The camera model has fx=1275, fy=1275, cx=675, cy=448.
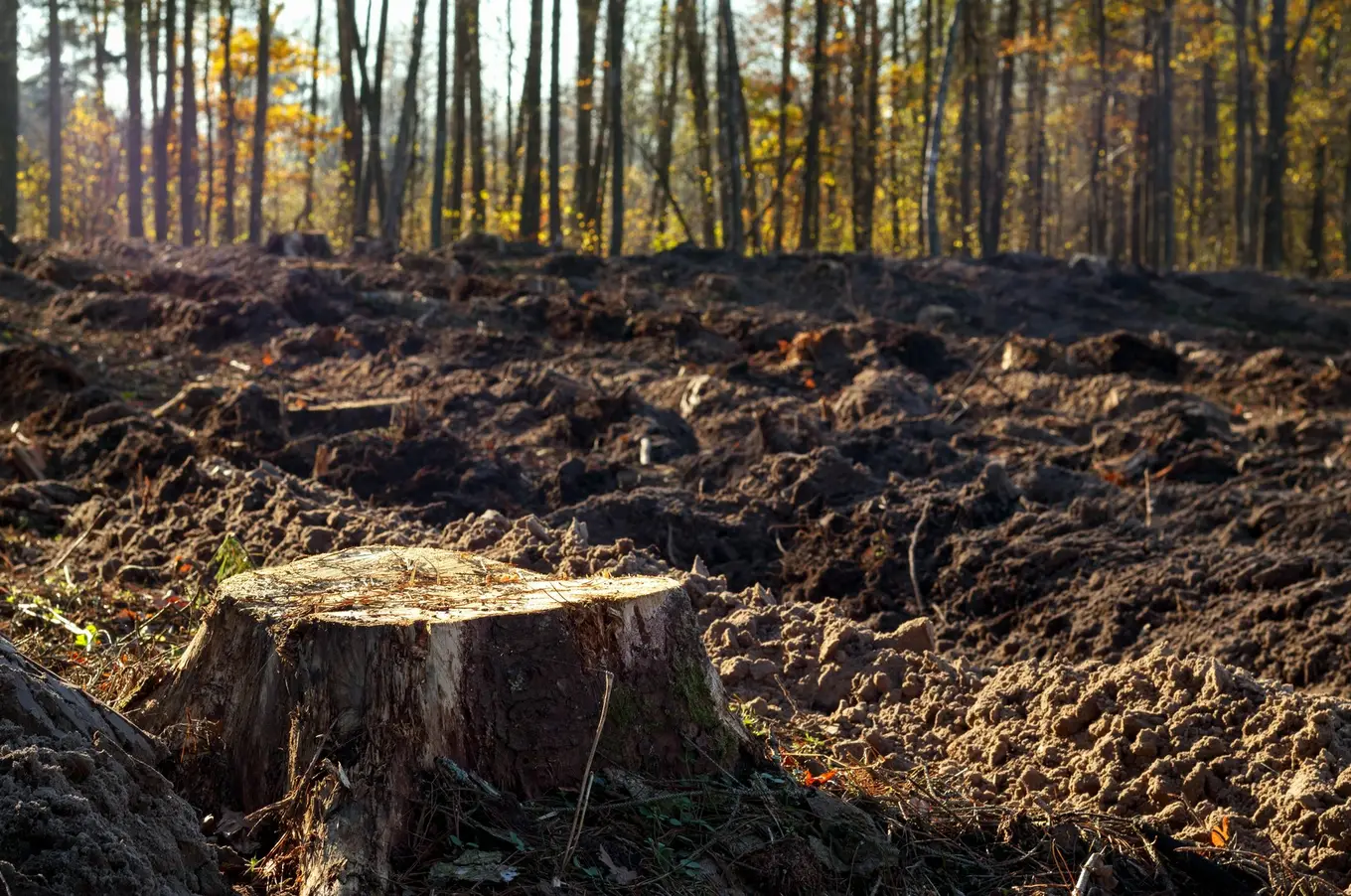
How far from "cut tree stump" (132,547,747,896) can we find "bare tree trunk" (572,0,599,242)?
70.0ft

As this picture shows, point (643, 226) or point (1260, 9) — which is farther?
point (643, 226)

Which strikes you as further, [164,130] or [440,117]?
[164,130]

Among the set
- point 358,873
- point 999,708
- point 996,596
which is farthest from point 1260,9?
point 358,873

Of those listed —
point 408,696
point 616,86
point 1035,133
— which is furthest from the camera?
point 1035,133

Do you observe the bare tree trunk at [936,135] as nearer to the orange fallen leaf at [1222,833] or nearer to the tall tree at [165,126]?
the tall tree at [165,126]

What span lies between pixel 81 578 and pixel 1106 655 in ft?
15.7

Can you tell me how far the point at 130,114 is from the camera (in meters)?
26.5

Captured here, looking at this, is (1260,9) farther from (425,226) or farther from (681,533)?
(681,533)

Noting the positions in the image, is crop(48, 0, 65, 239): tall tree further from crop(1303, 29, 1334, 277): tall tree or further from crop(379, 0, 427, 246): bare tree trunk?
crop(1303, 29, 1334, 277): tall tree

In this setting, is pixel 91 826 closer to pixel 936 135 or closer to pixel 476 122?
pixel 936 135

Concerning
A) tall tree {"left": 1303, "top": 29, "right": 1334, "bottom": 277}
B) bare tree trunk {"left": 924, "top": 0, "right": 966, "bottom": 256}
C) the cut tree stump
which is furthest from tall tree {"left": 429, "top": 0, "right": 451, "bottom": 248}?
the cut tree stump

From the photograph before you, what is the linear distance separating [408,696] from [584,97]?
23523 millimetres

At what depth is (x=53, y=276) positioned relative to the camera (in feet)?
52.7

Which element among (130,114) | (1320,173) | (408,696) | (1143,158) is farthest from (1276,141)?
(408,696)
